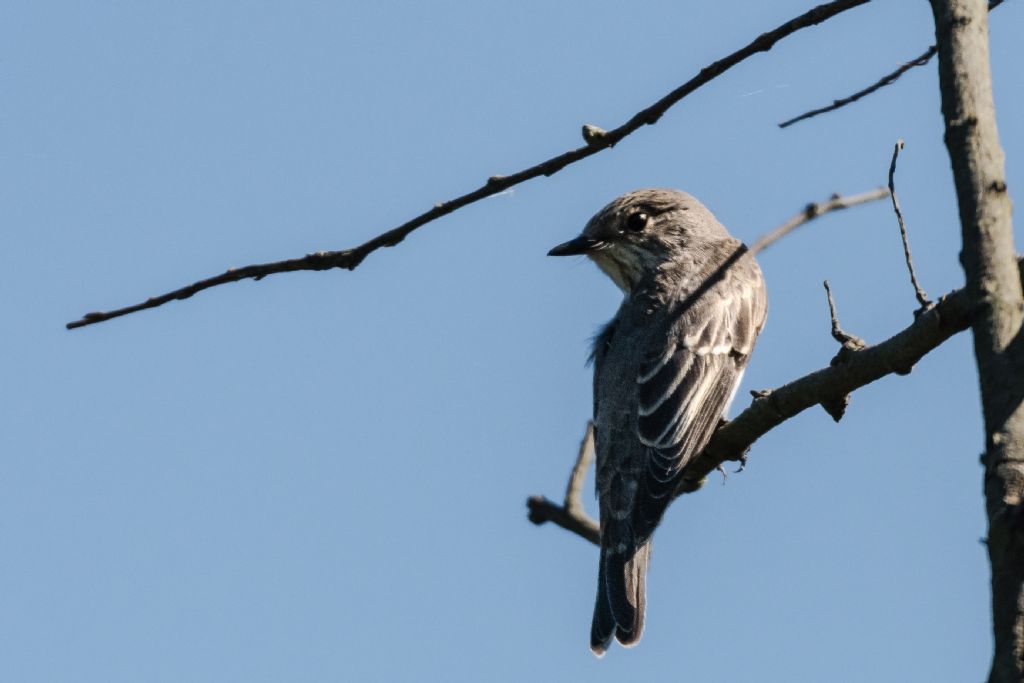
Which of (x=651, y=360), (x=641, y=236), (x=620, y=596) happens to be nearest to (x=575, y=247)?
(x=641, y=236)

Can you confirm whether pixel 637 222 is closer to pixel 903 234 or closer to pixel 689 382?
pixel 689 382

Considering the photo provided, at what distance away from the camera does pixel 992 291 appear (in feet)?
10.6

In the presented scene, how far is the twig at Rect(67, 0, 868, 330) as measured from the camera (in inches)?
164

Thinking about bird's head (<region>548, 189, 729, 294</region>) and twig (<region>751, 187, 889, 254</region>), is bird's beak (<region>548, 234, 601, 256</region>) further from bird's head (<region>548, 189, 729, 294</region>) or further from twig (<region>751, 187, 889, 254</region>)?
twig (<region>751, 187, 889, 254</region>)

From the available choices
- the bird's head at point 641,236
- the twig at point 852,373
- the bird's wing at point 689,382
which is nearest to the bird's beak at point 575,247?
the bird's head at point 641,236

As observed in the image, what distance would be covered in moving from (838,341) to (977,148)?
1118 mm

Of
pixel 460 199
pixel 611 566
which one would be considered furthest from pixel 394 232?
pixel 611 566

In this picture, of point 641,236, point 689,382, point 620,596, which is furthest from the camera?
point 641,236

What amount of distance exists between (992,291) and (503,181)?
151 centimetres

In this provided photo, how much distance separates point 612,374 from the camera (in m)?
7.54

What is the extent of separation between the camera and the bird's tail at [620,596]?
6367 mm

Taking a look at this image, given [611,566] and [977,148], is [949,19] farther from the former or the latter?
[611,566]

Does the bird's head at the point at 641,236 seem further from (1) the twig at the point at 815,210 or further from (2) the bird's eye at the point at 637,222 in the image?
(1) the twig at the point at 815,210

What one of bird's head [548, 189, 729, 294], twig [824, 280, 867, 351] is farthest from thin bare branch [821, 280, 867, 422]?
Result: bird's head [548, 189, 729, 294]
